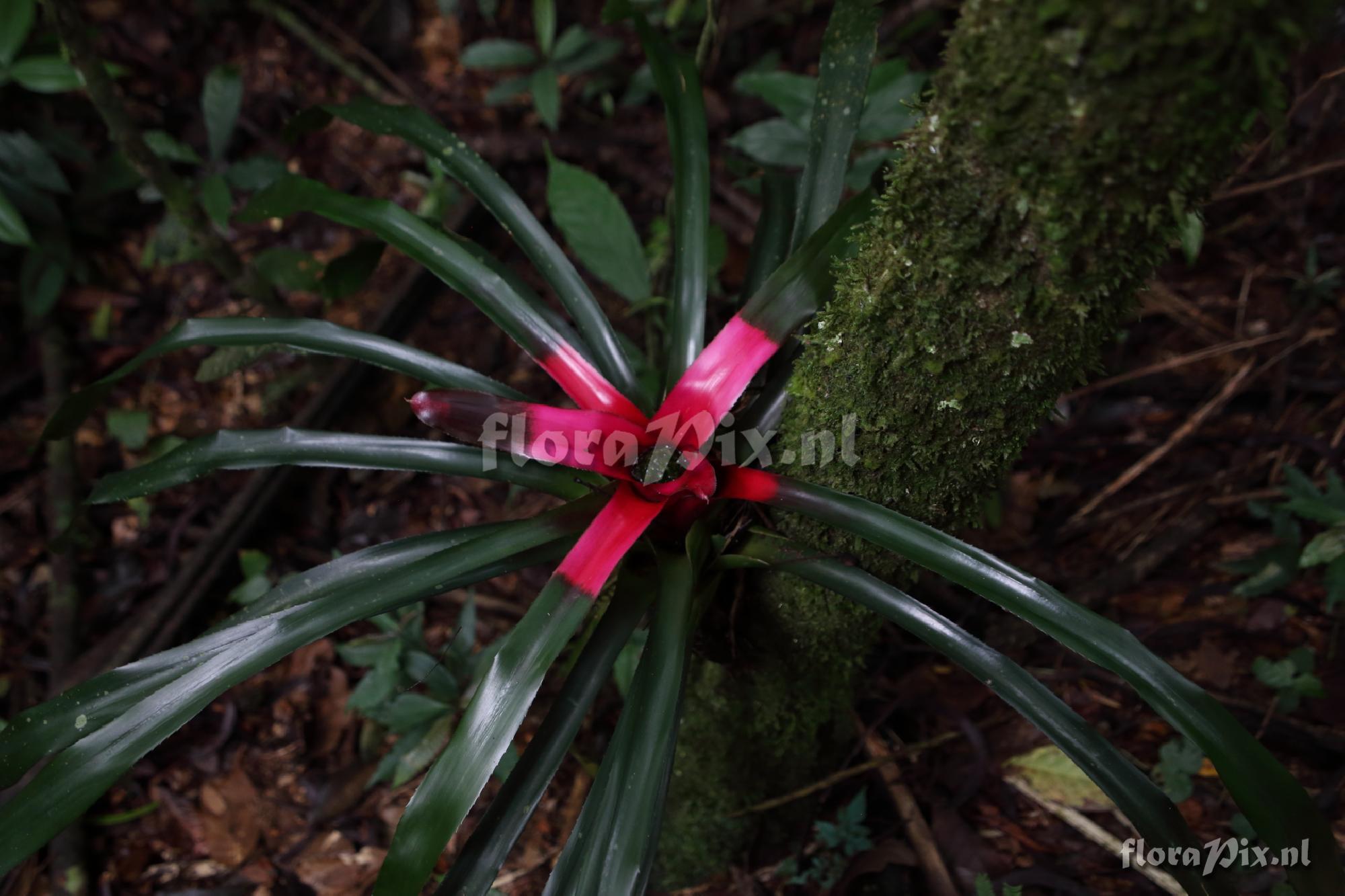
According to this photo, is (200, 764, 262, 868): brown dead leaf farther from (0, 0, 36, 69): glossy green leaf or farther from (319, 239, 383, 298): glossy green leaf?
(0, 0, 36, 69): glossy green leaf

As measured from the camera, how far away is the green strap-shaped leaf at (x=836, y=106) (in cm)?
99

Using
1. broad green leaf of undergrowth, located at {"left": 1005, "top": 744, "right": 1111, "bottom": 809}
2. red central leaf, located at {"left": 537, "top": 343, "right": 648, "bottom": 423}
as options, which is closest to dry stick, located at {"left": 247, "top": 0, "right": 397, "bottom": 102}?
red central leaf, located at {"left": 537, "top": 343, "right": 648, "bottom": 423}

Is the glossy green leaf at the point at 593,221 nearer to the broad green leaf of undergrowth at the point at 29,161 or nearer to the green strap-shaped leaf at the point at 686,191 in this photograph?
the green strap-shaped leaf at the point at 686,191

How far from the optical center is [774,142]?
1685 mm

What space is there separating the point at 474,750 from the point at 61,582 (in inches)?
64.4

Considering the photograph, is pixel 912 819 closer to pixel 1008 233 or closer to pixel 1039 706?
pixel 1039 706

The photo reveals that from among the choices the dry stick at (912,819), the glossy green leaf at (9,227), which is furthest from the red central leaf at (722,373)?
the glossy green leaf at (9,227)

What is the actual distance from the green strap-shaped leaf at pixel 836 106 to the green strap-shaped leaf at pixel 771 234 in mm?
103

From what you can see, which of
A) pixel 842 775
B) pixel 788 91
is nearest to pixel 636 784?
pixel 842 775

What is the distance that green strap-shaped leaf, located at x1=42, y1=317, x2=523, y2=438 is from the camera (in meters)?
1.08

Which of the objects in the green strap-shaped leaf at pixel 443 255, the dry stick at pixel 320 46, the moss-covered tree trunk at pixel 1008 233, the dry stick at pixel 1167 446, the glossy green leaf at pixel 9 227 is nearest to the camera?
the moss-covered tree trunk at pixel 1008 233

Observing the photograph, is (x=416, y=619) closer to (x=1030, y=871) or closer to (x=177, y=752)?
(x=177, y=752)

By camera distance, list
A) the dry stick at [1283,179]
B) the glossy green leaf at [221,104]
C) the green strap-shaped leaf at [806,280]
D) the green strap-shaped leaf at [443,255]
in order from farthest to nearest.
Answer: the glossy green leaf at [221,104], the dry stick at [1283,179], the green strap-shaped leaf at [443,255], the green strap-shaped leaf at [806,280]

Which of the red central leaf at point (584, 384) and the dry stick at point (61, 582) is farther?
the dry stick at point (61, 582)
